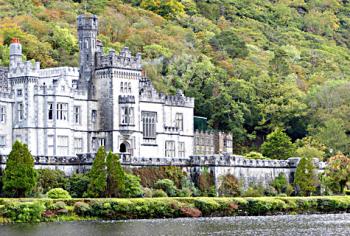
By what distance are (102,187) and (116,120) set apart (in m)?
15.8

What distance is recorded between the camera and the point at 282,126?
143 metres

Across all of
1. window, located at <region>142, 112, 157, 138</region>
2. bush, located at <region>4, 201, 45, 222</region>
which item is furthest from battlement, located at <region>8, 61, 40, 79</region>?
bush, located at <region>4, 201, 45, 222</region>

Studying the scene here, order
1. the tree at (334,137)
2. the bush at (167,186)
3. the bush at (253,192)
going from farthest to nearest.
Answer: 1. the tree at (334,137)
2. the bush at (253,192)
3. the bush at (167,186)

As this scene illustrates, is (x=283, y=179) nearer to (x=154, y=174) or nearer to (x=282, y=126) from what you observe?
(x=154, y=174)

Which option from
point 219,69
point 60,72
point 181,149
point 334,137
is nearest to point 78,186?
point 60,72

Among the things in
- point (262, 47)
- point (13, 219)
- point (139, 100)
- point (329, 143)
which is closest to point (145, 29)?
point (262, 47)

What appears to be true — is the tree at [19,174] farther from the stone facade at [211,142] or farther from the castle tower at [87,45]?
the stone facade at [211,142]

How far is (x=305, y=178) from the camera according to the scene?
115688 mm

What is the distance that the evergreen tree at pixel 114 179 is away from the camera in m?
101

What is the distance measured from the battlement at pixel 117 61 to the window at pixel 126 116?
3.66 m

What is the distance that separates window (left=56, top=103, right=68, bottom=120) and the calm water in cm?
2009

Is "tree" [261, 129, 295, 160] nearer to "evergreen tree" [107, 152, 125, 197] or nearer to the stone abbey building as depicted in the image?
the stone abbey building

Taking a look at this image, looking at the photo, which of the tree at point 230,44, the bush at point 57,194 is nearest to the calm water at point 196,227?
the bush at point 57,194

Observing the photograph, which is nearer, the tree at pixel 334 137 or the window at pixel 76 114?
the window at pixel 76 114
